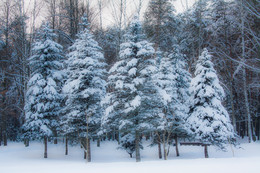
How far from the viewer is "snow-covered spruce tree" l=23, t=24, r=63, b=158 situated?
1777 cm

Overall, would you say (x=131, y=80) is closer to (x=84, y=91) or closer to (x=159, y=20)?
(x=84, y=91)

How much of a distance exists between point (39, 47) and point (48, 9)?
7.24 m

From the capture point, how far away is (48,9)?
2347cm

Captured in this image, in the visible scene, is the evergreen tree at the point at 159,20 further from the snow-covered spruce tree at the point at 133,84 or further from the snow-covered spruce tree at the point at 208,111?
the snow-covered spruce tree at the point at 133,84

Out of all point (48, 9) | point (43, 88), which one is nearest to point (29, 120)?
point (43, 88)

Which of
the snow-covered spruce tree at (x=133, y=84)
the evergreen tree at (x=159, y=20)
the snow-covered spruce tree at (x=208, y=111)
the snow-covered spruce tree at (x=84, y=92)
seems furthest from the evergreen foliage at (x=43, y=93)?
the snow-covered spruce tree at (x=208, y=111)

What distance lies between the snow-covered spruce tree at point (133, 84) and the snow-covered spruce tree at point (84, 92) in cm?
235

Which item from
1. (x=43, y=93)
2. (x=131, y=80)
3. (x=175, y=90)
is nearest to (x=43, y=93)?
(x=43, y=93)

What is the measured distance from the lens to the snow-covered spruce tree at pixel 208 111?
1634 cm

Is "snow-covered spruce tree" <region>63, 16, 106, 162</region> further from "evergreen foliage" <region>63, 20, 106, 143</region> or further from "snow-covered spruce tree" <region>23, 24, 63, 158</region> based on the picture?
"snow-covered spruce tree" <region>23, 24, 63, 158</region>

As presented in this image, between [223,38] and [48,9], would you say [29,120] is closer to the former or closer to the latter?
[48,9]

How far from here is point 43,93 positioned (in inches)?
727

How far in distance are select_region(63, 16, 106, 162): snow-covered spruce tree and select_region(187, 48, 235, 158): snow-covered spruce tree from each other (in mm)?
8098

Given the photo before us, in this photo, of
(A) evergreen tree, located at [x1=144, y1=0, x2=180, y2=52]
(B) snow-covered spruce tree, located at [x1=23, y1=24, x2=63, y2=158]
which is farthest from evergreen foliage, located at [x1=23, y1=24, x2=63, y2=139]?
(A) evergreen tree, located at [x1=144, y1=0, x2=180, y2=52]
